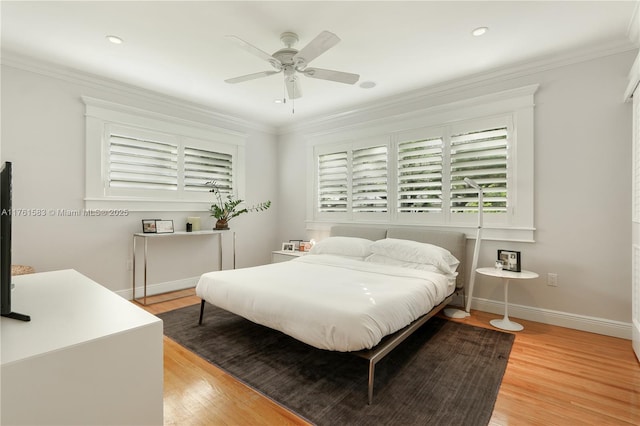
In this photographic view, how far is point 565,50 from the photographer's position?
3.05 metres

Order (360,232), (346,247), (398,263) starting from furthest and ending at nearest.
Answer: (360,232) → (346,247) → (398,263)

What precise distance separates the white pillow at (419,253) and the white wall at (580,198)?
0.63 metres

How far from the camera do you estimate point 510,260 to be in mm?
3254

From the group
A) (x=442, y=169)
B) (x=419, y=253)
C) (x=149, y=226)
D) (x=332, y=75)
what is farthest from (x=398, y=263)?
(x=149, y=226)

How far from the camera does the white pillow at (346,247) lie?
3.93 m

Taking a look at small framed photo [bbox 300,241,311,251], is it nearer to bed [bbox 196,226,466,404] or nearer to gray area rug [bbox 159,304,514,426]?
bed [bbox 196,226,466,404]

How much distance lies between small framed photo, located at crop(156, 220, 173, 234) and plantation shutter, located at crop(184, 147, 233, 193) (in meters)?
0.60

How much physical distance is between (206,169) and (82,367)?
13.8ft

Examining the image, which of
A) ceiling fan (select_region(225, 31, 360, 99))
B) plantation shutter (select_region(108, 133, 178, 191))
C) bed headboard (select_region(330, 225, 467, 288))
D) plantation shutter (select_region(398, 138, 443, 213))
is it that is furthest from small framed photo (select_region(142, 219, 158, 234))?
plantation shutter (select_region(398, 138, 443, 213))

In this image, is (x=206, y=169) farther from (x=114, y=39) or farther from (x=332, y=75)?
(x=332, y=75)

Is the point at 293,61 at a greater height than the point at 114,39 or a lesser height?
lesser

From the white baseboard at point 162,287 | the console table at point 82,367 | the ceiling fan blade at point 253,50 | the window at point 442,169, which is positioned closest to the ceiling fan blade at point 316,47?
the ceiling fan blade at point 253,50

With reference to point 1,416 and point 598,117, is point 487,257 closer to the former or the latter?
point 598,117

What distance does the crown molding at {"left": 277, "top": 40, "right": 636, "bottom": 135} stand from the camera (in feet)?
9.82
